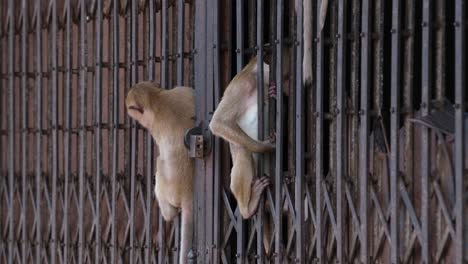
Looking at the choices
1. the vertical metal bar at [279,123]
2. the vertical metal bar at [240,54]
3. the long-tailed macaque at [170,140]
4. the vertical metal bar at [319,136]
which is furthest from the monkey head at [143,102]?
the vertical metal bar at [319,136]

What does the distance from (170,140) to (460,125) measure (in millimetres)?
2561

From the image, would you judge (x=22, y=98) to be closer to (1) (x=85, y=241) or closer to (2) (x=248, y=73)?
(1) (x=85, y=241)

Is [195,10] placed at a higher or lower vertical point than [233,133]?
higher

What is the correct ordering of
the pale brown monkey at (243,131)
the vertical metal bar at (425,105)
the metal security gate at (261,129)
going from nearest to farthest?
1. the vertical metal bar at (425,105)
2. the metal security gate at (261,129)
3. the pale brown monkey at (243,131)

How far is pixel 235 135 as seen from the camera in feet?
24.4

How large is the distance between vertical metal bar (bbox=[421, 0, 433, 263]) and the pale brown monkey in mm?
1366

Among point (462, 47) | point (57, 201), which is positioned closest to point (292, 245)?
point (462, 47)

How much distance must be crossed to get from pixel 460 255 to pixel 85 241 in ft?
12.3

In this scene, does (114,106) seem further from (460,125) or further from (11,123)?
(460,125)

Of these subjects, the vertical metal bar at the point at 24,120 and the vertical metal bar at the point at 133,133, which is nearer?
the vertical metal bar at the point at 133,133

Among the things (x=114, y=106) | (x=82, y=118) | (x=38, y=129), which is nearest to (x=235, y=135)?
(x=114, y=106)

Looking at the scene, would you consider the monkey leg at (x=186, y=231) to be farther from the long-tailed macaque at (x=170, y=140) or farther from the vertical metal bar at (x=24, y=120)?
the vertical metal bar at (x=24, y=120)

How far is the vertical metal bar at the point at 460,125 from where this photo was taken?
19.4ft

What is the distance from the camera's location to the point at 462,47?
5.93 m
